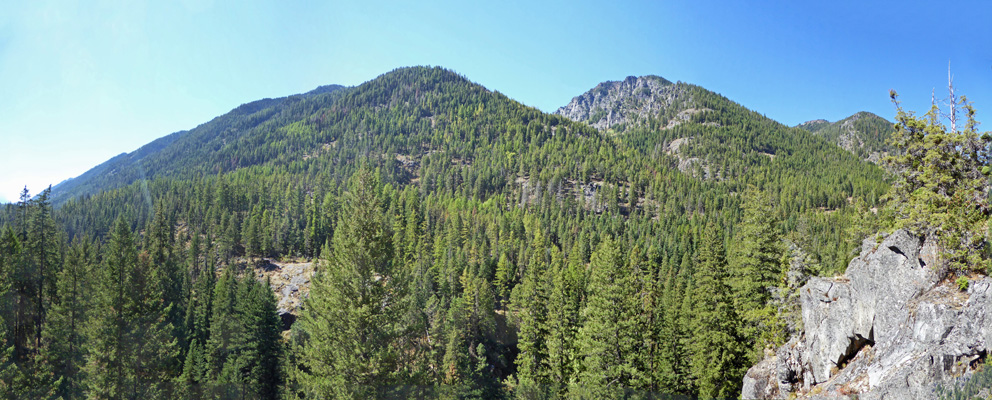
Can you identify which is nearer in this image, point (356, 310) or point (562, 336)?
point (356, 310)

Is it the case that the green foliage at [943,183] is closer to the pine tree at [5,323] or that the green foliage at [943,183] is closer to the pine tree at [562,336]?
the pine tree at [562,336]

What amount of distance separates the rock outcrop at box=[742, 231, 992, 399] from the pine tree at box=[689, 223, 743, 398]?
3.70m

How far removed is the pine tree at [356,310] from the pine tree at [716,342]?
19.7 metres

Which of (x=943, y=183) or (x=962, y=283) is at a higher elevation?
(x=943, y=183)

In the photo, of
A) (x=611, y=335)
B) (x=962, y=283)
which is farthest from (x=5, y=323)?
(x=962, y=283)

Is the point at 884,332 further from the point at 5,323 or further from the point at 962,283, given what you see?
the point at 5,323

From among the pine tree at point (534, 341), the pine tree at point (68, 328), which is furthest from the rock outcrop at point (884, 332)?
the pine tree at point (68, 328)

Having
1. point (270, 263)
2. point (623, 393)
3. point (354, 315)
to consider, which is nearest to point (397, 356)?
point (354, 315)

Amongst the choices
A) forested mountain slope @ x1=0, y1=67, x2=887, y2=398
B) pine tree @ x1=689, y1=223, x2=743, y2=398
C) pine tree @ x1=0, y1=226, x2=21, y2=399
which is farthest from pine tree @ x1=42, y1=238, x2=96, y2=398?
pine tree @ x1=689, y1=223, x2=743, y2=398

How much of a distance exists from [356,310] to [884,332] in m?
19.5

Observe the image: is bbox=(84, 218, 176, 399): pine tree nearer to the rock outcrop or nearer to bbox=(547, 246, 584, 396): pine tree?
bbox=(547, 246, 584, 396): pine tree

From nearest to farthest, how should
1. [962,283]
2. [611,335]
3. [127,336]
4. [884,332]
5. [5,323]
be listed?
[962,283]
[884,332]
[127,336]
[611,335]
[5,323]

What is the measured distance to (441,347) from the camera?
155 ft

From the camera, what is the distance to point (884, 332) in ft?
50.7
